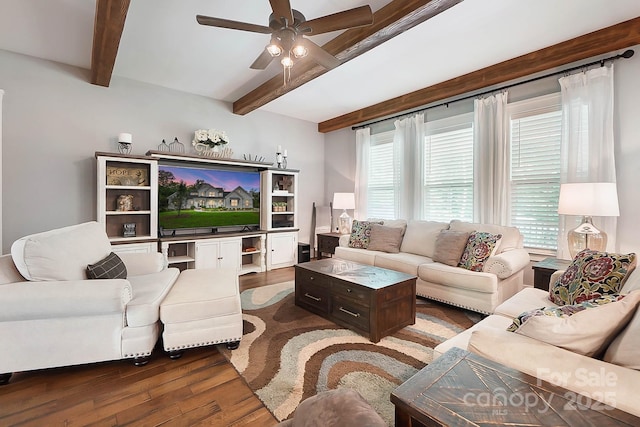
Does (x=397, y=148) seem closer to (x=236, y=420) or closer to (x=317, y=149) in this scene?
(x=317, y=149)

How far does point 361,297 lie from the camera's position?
8.16 ft

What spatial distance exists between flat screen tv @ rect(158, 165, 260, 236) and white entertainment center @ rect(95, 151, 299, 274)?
130mm

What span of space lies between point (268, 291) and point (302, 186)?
265cm

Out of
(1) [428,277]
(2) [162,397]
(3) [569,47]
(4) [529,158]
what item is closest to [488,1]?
(3) [569,47]

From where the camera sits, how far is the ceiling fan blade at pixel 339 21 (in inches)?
78.5

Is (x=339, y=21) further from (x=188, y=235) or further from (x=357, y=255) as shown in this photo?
(x=188, y=235)

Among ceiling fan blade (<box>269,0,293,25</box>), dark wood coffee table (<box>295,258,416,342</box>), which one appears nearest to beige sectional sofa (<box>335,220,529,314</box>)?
dark wood coffee table (<box>295,258,416,342</box>)

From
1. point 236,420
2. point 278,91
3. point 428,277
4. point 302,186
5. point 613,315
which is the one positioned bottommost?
point 236,420

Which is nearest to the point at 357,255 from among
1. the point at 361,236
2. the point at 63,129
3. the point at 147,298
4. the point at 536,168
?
the point at 361,236

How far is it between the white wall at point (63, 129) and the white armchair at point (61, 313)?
1848 millimetres

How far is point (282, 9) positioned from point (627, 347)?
2.48m

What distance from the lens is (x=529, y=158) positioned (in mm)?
3482

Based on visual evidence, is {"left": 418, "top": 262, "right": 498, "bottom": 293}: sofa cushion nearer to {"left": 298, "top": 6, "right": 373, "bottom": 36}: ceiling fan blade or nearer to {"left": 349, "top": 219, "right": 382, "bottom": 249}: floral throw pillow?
{"left": 349, "top": 219, "right": 382, "bottom": 249}: floral throw pillow

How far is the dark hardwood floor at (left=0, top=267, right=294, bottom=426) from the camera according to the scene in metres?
1.57
